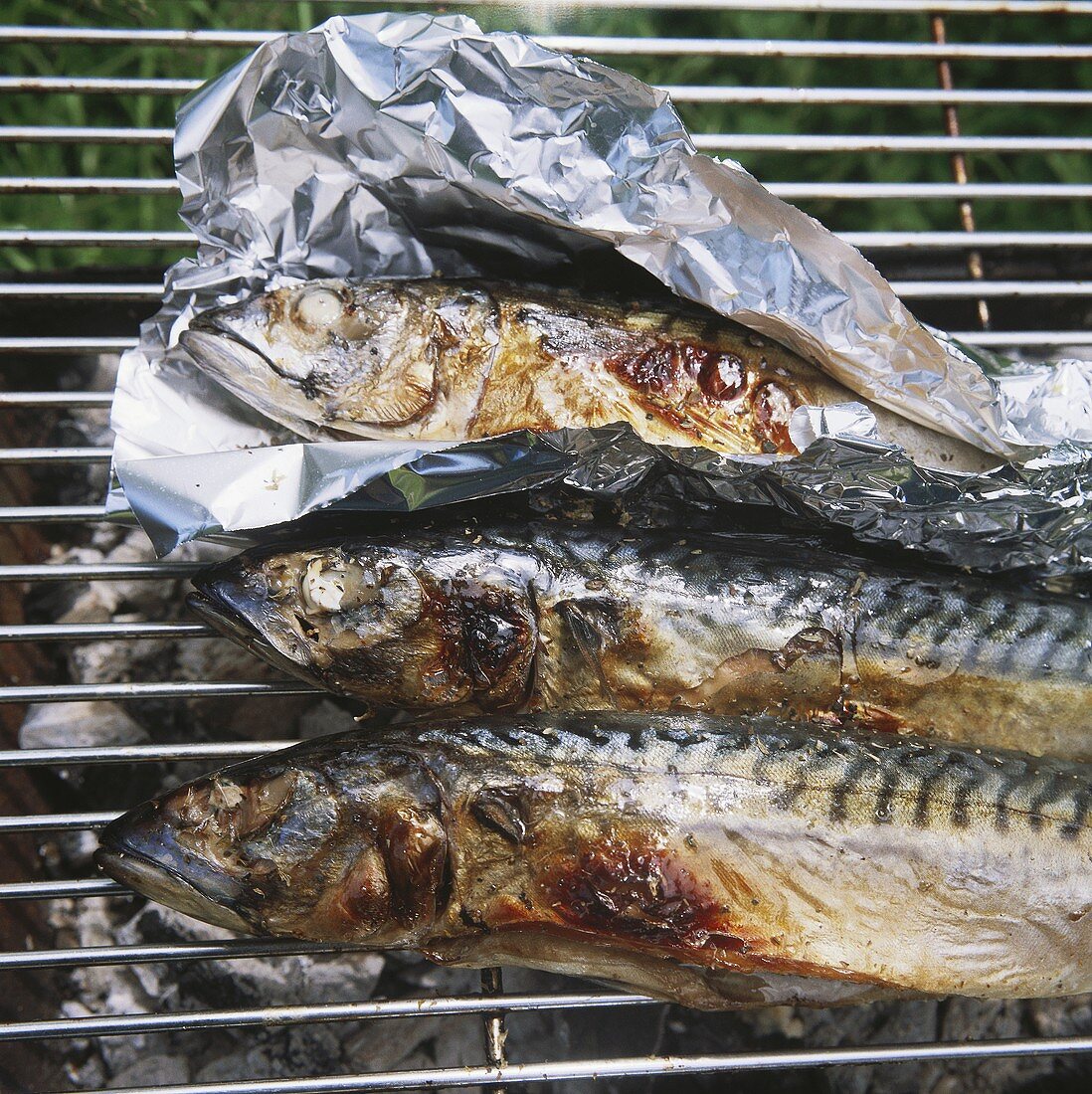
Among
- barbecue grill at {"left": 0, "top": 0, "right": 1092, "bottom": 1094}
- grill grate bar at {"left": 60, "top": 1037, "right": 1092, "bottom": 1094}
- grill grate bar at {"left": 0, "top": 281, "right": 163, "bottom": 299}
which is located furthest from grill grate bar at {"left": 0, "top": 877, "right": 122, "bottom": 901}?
grill grate bar at {"left": 0, "top": 281, "right": 163, "bottom": 299}

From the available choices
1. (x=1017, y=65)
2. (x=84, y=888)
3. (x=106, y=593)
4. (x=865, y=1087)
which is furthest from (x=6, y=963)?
(x=1017, y=65)

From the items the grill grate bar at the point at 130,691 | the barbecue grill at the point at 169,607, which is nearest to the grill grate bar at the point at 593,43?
the barbecue grill at the point at 169,607

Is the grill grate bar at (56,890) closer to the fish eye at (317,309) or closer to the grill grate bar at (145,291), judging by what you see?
the grill grate bar at (145,291)

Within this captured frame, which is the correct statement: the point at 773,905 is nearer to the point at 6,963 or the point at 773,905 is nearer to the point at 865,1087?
the point at 865,1087

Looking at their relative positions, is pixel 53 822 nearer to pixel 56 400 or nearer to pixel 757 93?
pixel 56 400

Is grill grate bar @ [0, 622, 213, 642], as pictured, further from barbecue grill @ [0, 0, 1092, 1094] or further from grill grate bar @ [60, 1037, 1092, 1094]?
grill grate bar @ [60, 1037, 1092, 1094]

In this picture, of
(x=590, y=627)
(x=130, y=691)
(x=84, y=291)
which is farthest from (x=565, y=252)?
(x=130, y=691)
